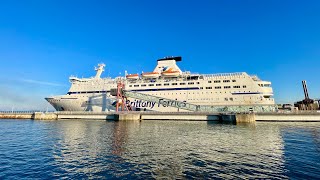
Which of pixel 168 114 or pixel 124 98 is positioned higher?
pixel 124 98

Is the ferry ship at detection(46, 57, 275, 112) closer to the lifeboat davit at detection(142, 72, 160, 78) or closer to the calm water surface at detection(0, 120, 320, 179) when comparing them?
the lifeboat davit at detection(142, 72, 160, 78)

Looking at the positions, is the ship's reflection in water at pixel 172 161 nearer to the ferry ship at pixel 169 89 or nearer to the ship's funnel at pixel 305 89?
the ferry ship at pixel 169 89

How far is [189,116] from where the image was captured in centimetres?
4188

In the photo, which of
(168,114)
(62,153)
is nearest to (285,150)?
(62,153)

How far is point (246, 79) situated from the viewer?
4447cm

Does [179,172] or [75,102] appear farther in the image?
[75,102]

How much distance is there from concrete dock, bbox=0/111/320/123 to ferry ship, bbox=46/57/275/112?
4.78 meters

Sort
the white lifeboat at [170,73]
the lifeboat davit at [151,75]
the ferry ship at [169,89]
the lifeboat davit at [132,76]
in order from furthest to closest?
1. the lifeboat davit at [132,76]
2. the lifeboat davit at [151,75]
3. the white lifeboat at [170,73]
4. the ferry ship at [169,89]

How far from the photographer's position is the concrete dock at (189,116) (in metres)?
36.4

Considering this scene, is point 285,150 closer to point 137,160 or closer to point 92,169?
point 137,160

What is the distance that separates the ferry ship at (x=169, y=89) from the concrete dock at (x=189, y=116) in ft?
15.7

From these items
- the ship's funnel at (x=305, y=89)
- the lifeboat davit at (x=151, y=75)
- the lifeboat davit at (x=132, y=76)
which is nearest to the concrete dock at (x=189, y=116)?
the lifeboat davit at (x=151, y=75)

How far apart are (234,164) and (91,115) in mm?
43558

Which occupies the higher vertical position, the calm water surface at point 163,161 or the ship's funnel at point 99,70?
the ship's funnel at point 99,70
